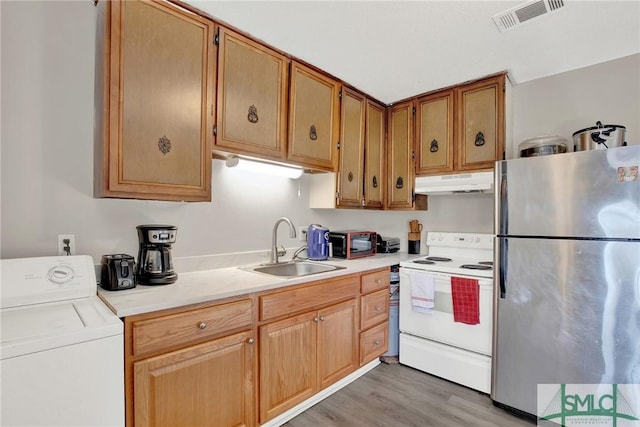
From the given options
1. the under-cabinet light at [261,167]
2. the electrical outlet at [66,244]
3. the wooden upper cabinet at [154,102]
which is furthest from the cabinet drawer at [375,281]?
the electrical outlet at [66,244]

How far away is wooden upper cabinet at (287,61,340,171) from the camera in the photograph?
2.12 meters

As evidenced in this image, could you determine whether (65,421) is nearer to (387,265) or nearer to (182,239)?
(182,239)

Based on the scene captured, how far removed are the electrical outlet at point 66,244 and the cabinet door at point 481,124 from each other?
263 cm

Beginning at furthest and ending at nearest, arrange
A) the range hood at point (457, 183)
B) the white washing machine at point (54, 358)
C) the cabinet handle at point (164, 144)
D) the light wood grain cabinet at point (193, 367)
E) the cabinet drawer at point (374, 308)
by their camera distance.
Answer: the range hood at point (457, 183)
the cabinet drawer at point (374, 308)
the cabinet handle at point (164, 144)
the light wood grain cabinet at point (193, 367)
the white washing machine at point (54, 358)

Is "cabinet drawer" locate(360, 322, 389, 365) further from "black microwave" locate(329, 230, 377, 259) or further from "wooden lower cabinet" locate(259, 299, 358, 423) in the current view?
"black microwave" locate(329, 230, 377, 259)

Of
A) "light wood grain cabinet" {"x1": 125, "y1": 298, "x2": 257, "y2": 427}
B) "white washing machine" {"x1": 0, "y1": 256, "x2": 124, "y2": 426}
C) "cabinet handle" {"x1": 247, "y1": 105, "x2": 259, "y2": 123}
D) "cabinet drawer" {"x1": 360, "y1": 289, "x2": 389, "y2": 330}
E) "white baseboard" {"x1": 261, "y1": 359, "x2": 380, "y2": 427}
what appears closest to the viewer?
"white washing machine" {"x1": 0, "y1": 256, "x2": 124, "y2": 426}

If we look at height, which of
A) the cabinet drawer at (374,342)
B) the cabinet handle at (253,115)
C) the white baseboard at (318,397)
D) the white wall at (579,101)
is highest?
the white wall at (579,101)

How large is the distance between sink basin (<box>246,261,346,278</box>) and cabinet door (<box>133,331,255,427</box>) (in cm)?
68

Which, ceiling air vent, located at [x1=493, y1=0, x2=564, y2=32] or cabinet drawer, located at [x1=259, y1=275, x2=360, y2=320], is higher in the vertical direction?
ceiling air vent, located at [x1=493, y1=0, x2=564, y2=32]

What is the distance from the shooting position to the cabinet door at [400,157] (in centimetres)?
282

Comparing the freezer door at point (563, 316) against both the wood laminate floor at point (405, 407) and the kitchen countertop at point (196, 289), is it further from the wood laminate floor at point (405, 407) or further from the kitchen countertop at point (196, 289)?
the kitchen countertop at point (196, 289)

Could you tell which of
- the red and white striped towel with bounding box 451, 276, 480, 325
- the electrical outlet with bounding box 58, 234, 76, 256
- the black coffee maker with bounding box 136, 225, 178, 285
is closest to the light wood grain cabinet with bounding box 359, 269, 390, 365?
the red and white striped towel with bounding box 451, 276, 480, 325

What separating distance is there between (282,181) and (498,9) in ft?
5.67

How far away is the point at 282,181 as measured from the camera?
248cm
